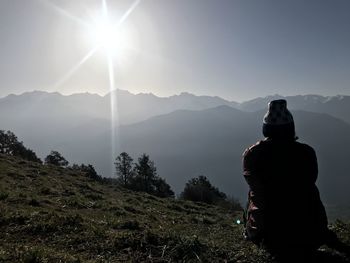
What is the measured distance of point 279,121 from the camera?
7055 mm

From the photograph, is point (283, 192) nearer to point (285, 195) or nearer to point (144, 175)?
point (285, 195)

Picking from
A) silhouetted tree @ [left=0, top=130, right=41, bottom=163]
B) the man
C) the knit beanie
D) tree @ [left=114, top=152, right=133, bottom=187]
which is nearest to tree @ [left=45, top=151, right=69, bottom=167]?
silhouetted tree @ [left=0, top=130, right=41, bottom=163]

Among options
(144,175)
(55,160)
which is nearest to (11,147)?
(55,160)

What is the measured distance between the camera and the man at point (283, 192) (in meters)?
6.71

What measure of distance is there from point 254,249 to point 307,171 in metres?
1.68

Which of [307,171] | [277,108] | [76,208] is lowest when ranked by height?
[76,208]

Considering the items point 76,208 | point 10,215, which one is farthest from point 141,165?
point 10,215

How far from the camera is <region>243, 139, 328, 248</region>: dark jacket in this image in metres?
6.73

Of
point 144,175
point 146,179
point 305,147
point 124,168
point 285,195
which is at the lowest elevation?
point 146,179

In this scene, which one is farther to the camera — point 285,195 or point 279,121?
point 279,121

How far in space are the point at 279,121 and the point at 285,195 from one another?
131 centimetres

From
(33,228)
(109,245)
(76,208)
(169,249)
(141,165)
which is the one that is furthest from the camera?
(141,165)

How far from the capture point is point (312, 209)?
6.84 meters

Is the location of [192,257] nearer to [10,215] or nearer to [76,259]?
[76,259]
